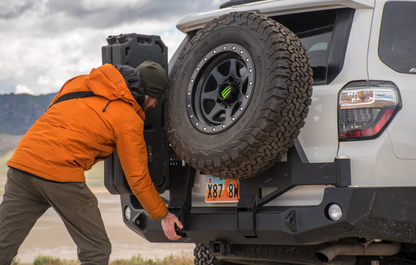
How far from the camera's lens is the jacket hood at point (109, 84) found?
2916 mm

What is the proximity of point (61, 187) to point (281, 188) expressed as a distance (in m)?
1.32

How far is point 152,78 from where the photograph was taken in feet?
10.2

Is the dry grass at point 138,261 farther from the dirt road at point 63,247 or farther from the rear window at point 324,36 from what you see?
the rear window at point 324,36

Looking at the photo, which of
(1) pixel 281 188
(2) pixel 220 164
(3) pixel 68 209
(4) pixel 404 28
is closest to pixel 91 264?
(3) pixel 68 209

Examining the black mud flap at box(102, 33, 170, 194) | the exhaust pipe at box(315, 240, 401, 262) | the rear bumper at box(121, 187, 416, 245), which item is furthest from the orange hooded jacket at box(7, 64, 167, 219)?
the exhaust pipe at box(315, 240, 401, 262)

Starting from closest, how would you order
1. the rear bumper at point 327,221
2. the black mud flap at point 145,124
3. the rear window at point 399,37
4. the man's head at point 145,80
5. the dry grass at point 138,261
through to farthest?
the rear bumper at point 327,221 < the rear window at point 399,37 < the man's head at point 145,80 < the black mud flap at point 145,124 < the dry grass at point 138,261

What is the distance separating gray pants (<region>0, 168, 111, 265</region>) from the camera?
2797 millimetres

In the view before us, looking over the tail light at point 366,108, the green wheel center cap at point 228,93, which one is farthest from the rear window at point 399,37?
the green wheel center cap at point 228,93

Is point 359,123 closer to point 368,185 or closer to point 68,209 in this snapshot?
point 368,185

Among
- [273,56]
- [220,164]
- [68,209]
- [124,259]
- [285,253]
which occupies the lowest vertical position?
[124,259]

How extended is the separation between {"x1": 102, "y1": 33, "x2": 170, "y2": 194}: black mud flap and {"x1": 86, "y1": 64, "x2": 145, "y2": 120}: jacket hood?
37 centimetres

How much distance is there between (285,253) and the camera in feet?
10.9

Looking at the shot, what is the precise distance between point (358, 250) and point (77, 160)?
1.84 m

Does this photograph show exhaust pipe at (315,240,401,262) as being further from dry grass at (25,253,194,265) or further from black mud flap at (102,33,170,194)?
dry grass at (25,253,194,265)
